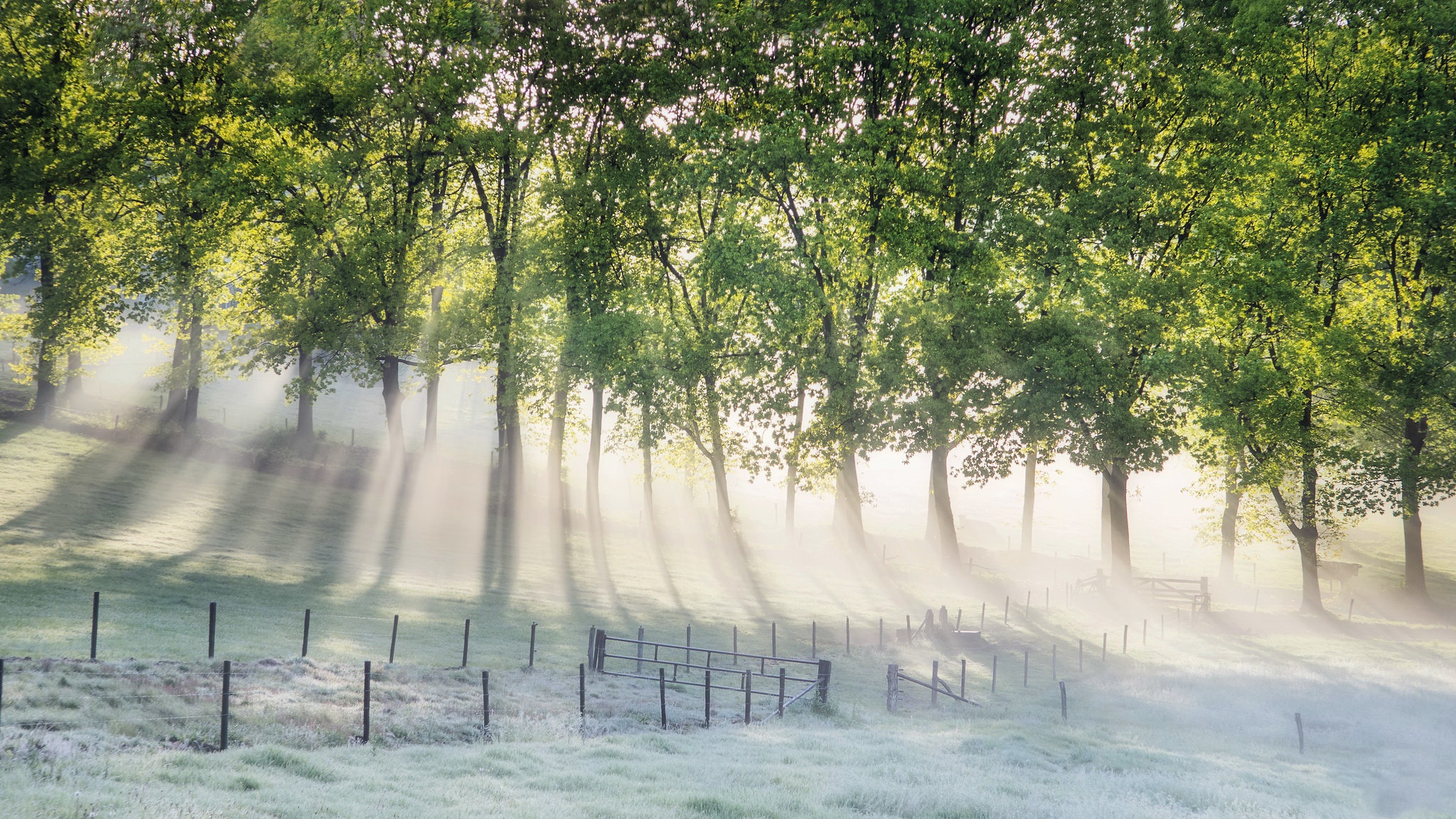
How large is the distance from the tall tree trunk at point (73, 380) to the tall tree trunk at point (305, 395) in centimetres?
1101

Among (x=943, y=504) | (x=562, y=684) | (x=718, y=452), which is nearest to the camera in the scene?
(x=562, y=684)

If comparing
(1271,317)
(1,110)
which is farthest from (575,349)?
(1271,317)

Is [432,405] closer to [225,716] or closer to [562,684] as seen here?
[562,684]

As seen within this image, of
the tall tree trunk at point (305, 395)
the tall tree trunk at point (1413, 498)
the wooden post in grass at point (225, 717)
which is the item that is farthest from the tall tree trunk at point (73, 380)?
the tall tree trunk at point (1413, 498)

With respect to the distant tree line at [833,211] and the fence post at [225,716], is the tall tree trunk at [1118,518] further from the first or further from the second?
the fence post at [225,716]

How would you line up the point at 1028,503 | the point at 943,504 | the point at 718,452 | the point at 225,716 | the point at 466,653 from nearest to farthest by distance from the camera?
1. the point at 225,716
2. the point at 466,653
3. the point at 943,504
4. the point at 718,452
5. the point at 1028,503

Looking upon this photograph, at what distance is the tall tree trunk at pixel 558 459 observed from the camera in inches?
1641

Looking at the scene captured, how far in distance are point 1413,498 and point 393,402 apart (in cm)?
4119

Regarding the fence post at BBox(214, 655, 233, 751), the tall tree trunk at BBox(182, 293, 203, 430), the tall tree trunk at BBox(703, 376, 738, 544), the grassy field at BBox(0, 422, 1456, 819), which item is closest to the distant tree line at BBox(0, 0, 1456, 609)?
the tall tree trunk at BBox(703, 376, 738, 544)

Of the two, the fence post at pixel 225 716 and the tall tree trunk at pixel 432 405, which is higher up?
the tall tree trunk at pixel 432 405

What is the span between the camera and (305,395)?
122 feet

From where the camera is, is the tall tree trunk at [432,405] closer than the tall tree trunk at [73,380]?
Yes

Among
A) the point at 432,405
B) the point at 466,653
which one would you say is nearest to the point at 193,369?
the point at 432,405

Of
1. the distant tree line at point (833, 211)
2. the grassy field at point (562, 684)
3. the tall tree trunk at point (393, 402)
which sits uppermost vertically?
the distant tree line at point (833, 211)
